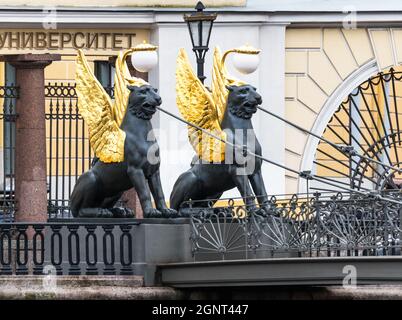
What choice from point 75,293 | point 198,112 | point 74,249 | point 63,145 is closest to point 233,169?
point 198,112

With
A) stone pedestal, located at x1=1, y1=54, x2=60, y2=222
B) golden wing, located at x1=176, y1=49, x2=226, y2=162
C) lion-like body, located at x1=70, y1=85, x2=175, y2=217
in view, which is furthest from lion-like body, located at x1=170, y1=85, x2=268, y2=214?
stone pedestal, located at x1=1, y1=54, x2=60, y2=222

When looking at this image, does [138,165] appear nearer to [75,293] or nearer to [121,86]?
[121,86]

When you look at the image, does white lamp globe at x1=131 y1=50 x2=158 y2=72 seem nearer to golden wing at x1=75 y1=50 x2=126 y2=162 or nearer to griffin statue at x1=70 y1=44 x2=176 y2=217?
griffin statue at x1=70 y1=44 x2=176 y2=217

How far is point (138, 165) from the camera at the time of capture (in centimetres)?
3834

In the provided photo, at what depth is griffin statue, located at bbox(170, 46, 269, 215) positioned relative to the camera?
38625 mm

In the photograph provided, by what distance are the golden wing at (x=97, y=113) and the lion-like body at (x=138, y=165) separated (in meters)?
0.13

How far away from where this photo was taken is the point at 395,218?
3581 cm

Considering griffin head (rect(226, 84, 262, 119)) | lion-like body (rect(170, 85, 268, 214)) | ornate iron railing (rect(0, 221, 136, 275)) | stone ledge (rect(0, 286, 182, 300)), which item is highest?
griffin head (rect(226, 84, 262, 119))

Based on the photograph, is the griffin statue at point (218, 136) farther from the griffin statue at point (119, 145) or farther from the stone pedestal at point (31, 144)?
the stone pedestal at point (31, 144)

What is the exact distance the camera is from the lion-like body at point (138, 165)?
126 feet

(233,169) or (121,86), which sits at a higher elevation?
(121,86)

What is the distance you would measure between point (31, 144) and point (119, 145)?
352 centimetres

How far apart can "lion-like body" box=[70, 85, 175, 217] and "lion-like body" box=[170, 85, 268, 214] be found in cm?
56

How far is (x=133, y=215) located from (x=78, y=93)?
1.61 meters
